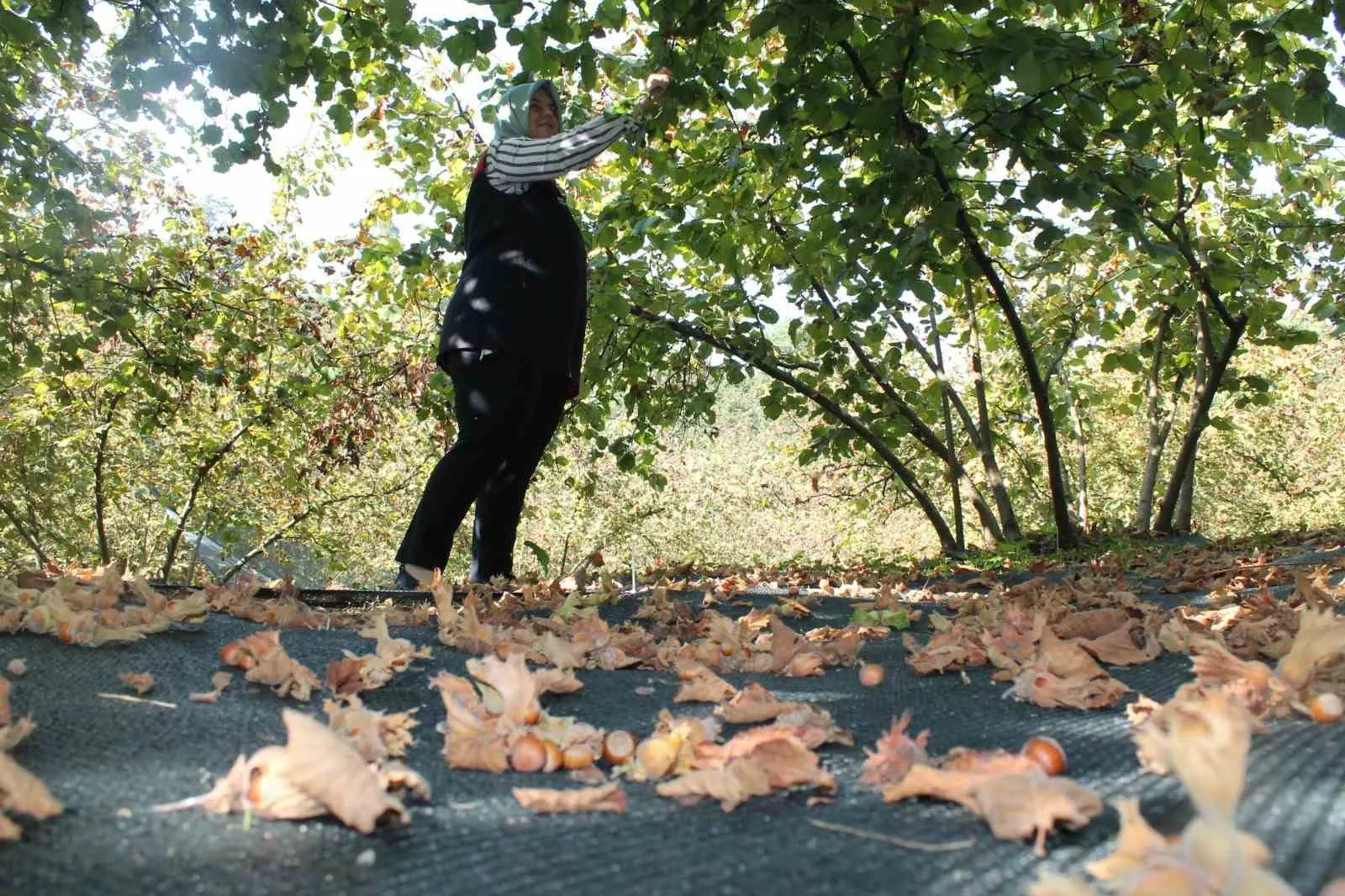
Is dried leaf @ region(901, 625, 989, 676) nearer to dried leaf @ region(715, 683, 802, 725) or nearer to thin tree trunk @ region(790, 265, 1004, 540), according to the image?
dried leaf @ region(715, 683, 802, 725)

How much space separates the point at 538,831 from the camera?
2.85 ft

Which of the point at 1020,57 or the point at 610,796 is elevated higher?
the point at 1020,57

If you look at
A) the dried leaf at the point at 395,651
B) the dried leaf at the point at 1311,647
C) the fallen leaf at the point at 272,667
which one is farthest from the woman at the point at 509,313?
the dried leaf at the point at 1311,647

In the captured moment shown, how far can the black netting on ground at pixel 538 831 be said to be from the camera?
736 mm

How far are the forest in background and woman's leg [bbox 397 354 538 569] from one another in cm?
120

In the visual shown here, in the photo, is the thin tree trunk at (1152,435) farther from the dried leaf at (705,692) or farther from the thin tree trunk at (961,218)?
the dried leaf at (705,692)

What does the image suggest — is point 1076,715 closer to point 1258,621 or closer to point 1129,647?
point 1129,647

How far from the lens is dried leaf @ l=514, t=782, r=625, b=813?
36.5 inches

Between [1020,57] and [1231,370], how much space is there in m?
5.09

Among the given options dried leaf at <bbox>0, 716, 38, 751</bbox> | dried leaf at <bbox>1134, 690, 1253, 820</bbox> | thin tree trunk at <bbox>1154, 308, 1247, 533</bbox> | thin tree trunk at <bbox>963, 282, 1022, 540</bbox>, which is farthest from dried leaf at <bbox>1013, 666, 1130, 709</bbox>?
thin tree trunk at <bbox>963, 282, 1022, 540</bbox>

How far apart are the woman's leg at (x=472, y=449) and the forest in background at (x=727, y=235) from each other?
3.94 ft

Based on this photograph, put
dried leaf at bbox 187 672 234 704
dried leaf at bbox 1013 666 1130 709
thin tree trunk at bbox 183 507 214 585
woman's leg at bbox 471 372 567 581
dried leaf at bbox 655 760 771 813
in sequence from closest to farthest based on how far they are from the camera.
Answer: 1. dried leaf at bbox 655 760 771 813
2. dried leaf at bbox 187 672 234 704
3. dried leaf at bbox 1013 666 1130 709
4. woman's leg at bbox 471 372 567 581
5. thin tree trunk at bbox 183 507 214 585

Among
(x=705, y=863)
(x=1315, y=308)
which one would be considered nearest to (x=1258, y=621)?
(x=705, y=863)

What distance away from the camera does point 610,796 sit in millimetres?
939
